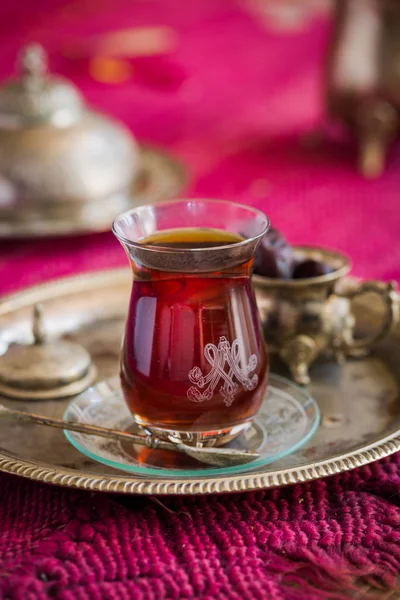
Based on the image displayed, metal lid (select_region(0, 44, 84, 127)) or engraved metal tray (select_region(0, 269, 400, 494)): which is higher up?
metal lid (select_region(0, 44, 84, 127))

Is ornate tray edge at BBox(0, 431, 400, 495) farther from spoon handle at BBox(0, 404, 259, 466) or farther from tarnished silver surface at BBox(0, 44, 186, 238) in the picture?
tarnished silver surface at BBox(0, 44, 186, 238)

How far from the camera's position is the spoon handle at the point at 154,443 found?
0.50m

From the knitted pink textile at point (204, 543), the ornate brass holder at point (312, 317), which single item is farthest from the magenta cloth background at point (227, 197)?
the ornate brass holder at point (312, 317)

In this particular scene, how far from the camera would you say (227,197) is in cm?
118

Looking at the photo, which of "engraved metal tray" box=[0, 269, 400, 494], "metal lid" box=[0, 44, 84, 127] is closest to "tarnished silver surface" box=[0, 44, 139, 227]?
"metal lid" box=[0, 44, 84, 127]

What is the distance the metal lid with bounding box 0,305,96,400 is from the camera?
620 mm

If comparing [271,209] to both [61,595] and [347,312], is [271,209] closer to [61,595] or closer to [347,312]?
[347,312]

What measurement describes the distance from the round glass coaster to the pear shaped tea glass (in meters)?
0.02

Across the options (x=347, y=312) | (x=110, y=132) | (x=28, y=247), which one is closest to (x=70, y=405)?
(x=347, y=312)

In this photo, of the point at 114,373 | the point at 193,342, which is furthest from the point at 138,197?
the point at 193,342

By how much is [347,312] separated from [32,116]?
526mm

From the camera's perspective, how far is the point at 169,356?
1.66ft

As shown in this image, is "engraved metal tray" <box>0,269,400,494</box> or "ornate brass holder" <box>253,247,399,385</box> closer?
→ "engraved metal tray" <box>0,269,400,494</box>

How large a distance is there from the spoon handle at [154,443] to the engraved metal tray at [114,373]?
1 cm
